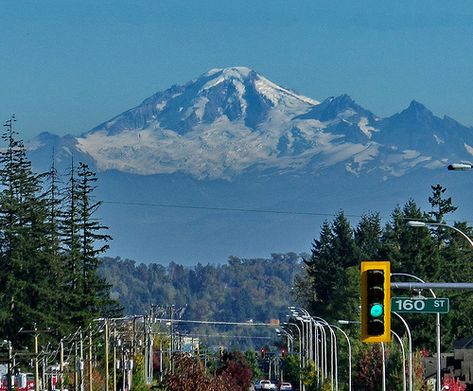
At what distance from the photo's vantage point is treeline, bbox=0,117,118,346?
139625mm

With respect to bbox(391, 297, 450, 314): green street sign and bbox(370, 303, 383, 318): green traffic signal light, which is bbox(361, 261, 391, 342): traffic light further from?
bbox(391, 297, 450, 314): green street sign

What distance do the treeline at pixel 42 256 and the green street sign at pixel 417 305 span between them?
86.9 metres

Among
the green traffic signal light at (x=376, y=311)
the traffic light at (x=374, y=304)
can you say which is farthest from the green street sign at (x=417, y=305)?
the green traffic signal light at (x=376, y=311)

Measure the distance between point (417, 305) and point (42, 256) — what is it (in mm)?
94786

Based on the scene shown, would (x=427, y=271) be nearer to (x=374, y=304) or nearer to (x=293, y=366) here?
(x=293, y=366)

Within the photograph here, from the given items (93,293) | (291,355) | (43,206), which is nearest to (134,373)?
(93,293)

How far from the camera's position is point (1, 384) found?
12644cm

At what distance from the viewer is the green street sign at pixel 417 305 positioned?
48.6 meters

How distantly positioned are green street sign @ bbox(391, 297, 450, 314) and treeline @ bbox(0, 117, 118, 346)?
285ft

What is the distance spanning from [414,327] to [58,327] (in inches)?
1076

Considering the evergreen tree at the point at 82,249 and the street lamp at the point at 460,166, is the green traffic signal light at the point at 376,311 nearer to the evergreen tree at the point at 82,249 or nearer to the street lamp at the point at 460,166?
the street lamp at the point at 460,166

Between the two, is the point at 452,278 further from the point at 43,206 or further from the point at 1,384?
the point at 1,384

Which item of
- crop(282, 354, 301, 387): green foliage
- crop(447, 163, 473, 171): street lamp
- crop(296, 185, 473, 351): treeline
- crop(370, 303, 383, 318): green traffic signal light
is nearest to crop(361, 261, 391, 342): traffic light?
crop(370, 303, 383, 318): green traffic signal light

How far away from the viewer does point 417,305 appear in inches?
1946
